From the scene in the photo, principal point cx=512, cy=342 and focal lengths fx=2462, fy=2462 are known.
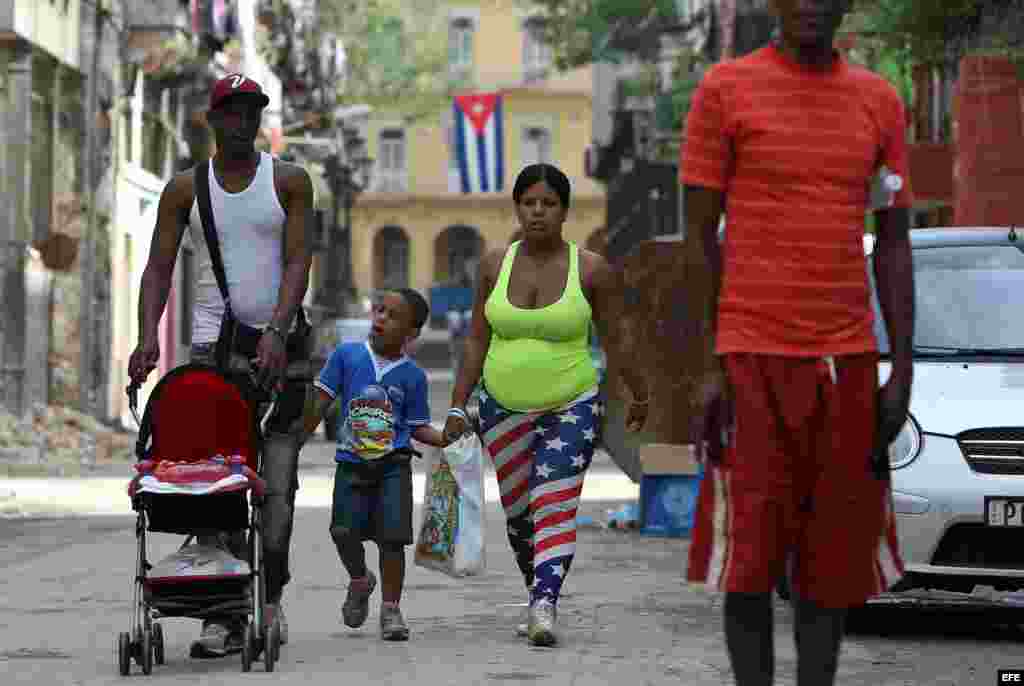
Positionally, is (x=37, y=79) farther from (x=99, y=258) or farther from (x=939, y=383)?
(x=939, y=383)

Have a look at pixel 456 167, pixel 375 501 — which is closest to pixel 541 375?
pixel 375 501

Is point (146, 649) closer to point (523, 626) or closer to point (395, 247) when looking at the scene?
point (523, 626)

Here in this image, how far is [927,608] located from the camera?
10992 mm

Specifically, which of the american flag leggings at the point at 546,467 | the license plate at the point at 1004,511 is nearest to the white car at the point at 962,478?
the license plate at the point at 1004,511

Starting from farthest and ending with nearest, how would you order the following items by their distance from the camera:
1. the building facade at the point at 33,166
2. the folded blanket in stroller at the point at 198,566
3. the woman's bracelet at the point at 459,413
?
the building facade at the point at 33,166
the woman's bracelet at the point at 459,413
the folded blanket in stroller at the point at 198,566

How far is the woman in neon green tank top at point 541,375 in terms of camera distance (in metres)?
9.32

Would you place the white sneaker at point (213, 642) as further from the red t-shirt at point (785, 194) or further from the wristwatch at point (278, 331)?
the red t-shirt at point (785, 194)

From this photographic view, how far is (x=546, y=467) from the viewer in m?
9.33

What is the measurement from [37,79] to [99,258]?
316 centimetres

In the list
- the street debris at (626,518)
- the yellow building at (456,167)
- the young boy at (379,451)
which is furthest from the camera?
the yellow building at (456,167)

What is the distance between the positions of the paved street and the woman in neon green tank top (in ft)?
1.43

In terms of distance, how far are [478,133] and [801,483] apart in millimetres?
44779

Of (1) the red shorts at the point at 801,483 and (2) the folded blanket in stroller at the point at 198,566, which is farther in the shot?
(2) the folded blanket in stroller at the point at 198,566

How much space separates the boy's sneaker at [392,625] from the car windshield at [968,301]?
92.7 inches
